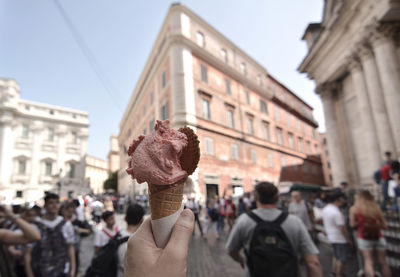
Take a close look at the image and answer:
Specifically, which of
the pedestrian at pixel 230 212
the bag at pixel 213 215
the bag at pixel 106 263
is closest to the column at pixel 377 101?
the pedestrian at pixel 230 212

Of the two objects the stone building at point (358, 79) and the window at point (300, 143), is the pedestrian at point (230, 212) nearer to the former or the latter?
the stone building at point (358, 79)

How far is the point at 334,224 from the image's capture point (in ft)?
14.9

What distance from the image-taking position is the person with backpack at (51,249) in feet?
11.5

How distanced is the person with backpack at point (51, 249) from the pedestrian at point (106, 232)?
88 centimetres

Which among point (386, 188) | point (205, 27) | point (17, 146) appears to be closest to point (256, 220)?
point (386, 188)

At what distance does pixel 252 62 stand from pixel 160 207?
1201 inches

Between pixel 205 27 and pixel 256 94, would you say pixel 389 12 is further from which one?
pixel 256 94

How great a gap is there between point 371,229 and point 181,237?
4.64 m

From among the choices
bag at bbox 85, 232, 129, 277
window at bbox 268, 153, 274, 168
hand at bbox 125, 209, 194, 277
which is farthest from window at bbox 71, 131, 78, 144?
window at bbox 268, 153, 274, 168

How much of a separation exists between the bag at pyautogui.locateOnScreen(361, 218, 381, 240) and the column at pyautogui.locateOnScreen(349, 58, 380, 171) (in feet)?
29.3

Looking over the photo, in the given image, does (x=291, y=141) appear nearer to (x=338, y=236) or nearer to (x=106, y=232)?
(x=338, y=236)

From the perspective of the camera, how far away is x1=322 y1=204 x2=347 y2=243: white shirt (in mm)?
4440

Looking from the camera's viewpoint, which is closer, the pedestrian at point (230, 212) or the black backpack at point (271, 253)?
the black backpack at point (271, 253)

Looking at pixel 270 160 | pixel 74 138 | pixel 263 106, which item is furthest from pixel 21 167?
pixel 263 106
